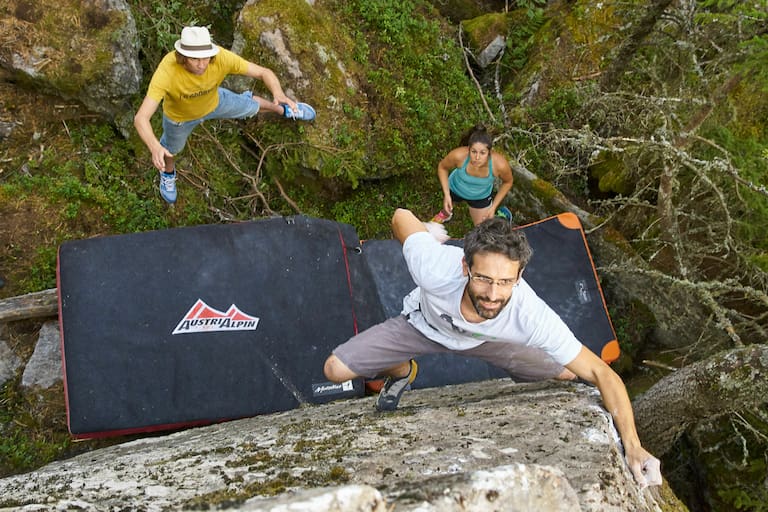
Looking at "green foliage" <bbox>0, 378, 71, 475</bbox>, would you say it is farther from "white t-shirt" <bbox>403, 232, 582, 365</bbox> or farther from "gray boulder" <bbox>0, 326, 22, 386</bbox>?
"white t-shirt" <bbox>403, 232, 582, 365</bbox>

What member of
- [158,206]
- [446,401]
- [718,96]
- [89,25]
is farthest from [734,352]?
[89,25]

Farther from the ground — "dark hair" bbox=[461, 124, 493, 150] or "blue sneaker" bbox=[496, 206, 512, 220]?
"dark hair" bbox=[461, 124, 493, 150]

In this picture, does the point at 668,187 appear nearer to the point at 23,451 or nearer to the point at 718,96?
the point at 718,96

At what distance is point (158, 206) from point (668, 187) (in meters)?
4.27

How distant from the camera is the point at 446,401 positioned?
2854 millimetres

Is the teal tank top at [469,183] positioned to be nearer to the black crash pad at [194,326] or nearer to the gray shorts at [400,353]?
the black crash pad at [194,326]

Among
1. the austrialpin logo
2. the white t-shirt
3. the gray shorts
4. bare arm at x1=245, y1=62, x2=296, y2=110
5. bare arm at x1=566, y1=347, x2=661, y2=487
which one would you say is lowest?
the austrialpin logo

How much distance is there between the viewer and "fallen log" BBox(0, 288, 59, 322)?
387cm

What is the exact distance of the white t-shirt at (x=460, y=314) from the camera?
7.72ft

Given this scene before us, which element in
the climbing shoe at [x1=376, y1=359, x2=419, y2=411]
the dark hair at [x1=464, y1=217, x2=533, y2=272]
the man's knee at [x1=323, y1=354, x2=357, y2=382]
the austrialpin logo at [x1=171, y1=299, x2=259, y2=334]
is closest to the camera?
the dark hair at [x1=464, y1=217, x2=533, y2=272]

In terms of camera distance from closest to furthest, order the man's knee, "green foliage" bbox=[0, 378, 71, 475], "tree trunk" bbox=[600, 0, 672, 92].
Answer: the man's knee
"green foliage" bbox=[0, 378, 71, 475]
"tree trunk" bbox=[600, 0, 672, 92]

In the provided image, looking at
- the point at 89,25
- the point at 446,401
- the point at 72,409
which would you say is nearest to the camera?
the point at 446,401

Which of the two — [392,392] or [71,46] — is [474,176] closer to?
[392,392]

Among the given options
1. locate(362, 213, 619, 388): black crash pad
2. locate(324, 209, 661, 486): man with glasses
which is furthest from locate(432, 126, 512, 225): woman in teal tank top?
locate(324, 209, 661, 486): man with glasses
